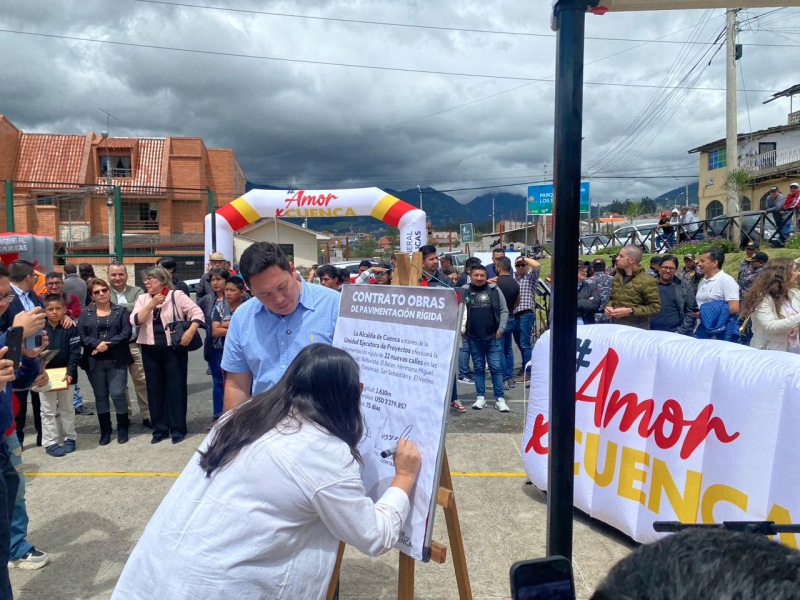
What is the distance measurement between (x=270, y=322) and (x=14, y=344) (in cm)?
127

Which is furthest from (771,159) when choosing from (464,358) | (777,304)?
(777,304)

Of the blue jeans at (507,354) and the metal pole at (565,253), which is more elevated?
the metal pole at (565,253)

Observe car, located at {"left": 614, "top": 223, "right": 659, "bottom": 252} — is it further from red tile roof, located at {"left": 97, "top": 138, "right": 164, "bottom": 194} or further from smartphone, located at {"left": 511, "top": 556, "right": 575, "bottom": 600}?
red tile roof, located at {"left": 97, "top": 138, "right": 164, "bottom": 194}

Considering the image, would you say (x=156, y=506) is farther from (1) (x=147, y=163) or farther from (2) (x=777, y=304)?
(1) (x=147, y=163)

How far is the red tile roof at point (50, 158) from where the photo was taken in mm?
35691

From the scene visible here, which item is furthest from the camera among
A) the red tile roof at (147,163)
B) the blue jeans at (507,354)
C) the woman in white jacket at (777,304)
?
the red tile roof at (147,163)

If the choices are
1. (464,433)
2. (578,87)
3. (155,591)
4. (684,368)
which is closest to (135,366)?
(464,433)

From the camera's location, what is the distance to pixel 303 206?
12359 millimetres

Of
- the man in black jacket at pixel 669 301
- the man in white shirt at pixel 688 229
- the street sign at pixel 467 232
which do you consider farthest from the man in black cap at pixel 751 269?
the street sign at pixel 467 232

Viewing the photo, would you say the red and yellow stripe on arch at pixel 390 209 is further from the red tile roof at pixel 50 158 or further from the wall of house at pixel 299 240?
the red tile roof at pixel 50 158

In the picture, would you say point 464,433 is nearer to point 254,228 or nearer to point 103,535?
point 103,535

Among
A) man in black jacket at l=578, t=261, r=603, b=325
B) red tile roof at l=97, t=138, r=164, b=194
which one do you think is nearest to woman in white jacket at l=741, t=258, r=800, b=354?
man in black jacket at l=578, t=261, r=603, b=325

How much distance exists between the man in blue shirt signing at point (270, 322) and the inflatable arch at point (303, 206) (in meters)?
9.14

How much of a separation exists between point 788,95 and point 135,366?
126ft
